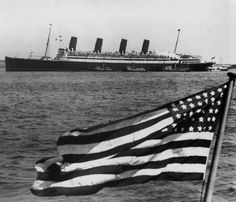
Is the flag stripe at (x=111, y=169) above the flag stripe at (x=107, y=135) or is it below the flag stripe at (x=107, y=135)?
below

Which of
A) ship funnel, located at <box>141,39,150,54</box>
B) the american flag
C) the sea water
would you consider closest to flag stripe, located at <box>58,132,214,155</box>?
the american flag

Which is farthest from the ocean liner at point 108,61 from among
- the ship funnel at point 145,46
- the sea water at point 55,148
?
the sea water at point 55,148

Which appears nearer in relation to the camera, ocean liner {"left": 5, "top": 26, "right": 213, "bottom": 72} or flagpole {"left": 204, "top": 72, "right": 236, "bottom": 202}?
flagpole {"left": 204, "top": 72, "right": 236, "bottom": 202}

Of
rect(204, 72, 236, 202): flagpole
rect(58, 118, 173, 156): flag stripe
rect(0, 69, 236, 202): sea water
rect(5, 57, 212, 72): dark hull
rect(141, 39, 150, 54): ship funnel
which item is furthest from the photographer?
rect(141, 39, 150, 54): ship funnel

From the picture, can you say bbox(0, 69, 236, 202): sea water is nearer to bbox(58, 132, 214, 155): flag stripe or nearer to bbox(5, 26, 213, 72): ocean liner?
bbox(58, 132, 214, 155): flag stripe

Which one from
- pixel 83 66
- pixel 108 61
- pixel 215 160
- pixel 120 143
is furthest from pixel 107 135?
pixel 108 61

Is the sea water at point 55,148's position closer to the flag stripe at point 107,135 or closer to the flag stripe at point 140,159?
the flag stripe at point 140,159
